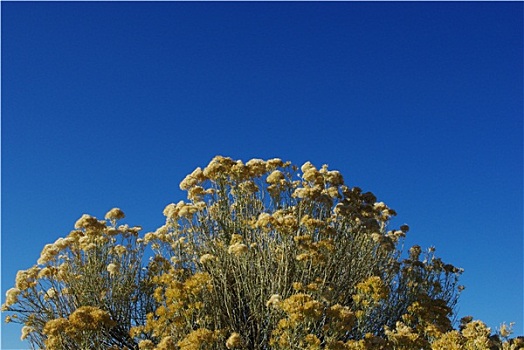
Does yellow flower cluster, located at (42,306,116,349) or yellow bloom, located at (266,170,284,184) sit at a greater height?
yellow bloom, located at (266,170,284,184)

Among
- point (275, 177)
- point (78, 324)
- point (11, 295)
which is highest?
point (275, 177)

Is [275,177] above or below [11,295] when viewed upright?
above

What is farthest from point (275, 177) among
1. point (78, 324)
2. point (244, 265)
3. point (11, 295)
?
point (11, 295)

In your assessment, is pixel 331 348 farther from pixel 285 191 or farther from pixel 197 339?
pixel 285 191

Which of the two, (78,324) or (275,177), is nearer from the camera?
(78,324)

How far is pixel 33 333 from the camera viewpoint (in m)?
7.41

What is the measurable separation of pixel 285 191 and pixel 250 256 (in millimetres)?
1540

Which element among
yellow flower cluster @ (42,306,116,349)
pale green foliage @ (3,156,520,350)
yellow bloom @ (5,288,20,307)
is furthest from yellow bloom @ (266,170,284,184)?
yellow bloom @ (5,288,20,307)

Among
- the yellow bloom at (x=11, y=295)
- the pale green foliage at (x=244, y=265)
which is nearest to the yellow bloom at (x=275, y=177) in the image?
the pale green foliage at (x=244, y=265)

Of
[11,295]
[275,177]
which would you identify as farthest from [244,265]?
[11,295]

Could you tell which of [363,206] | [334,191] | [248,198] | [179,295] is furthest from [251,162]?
[179,295]

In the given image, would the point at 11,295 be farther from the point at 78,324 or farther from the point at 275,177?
the point at 275,177

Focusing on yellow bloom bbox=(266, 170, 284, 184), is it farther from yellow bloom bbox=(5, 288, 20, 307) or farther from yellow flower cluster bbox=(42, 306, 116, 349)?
yellow bloom bbox=(5, 288, 20, 307)

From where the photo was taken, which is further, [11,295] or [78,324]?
[11,295]
